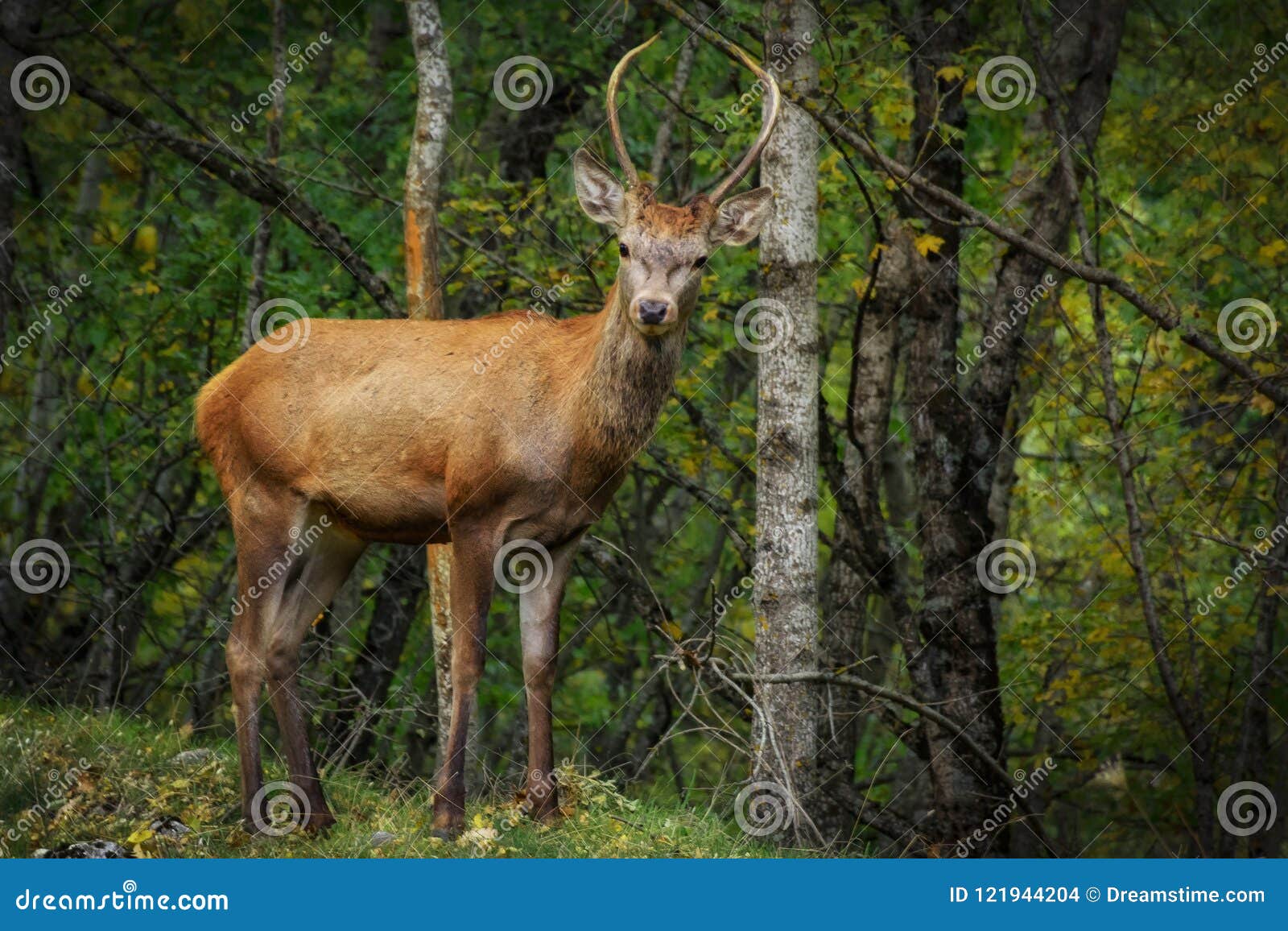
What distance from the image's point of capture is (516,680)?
52.1 ft

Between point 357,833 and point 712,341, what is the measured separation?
236 inches

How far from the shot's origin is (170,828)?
283 inches

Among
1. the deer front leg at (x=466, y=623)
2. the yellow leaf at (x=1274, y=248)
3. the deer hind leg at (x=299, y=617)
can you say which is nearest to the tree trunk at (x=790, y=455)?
the deer front leg at (x=466, y=623)

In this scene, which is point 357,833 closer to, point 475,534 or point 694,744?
point 475,534

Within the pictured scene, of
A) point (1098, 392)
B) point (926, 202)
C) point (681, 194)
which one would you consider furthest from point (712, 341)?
point (1098, 392)

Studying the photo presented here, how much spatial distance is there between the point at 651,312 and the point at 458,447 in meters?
1.24

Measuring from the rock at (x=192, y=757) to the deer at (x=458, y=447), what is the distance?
704 millimetres

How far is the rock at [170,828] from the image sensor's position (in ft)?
23.4

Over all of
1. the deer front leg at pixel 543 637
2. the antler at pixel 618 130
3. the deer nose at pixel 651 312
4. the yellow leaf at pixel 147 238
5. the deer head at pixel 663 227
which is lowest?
the deer front leg at pixel 543 637

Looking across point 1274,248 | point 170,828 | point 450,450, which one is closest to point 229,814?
point 170,828

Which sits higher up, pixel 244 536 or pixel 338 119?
pixel 338 119

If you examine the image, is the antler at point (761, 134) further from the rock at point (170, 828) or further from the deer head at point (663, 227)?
the rock at point (170, 828)

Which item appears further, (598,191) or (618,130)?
(598,191)

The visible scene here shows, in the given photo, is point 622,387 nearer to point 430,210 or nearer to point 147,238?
point 430,210
